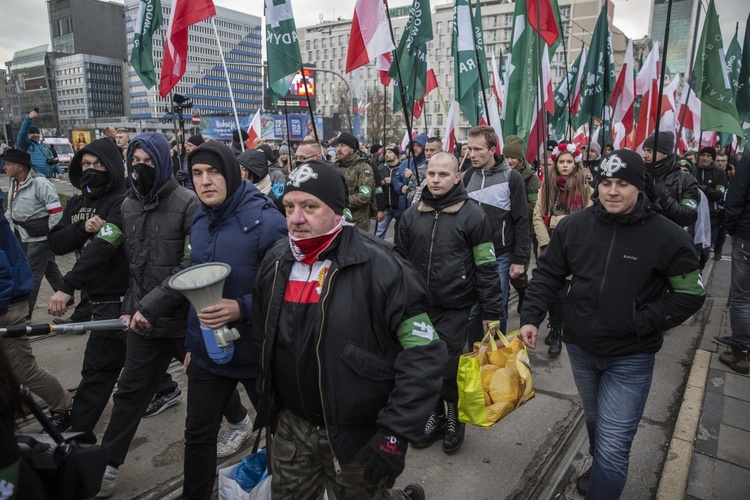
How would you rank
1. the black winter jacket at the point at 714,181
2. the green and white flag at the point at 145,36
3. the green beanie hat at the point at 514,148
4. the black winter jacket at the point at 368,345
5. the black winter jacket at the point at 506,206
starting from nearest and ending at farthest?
the black winter jacket at the point at 368,345, the black winter jacket at the point at 506,206, the green beanie hat at the point at 514,148, the green and white flag at the point at 145,36, the black winter jacket at the point at 714,181

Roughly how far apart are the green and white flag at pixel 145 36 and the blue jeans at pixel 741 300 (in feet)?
25.5

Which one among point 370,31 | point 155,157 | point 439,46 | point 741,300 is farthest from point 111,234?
point 439,46

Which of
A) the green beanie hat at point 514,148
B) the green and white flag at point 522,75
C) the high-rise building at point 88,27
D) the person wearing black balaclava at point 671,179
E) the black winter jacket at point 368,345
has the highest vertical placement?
the high-rise building at point 88,27

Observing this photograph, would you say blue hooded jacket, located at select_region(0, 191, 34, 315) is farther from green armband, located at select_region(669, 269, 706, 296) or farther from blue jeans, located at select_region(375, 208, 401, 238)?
blue jeans, located at select_region(375, 208, 401, 238)

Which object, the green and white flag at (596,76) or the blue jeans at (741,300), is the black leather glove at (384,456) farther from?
the green and white flag at (596,76)

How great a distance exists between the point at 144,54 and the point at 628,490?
25.9 feet

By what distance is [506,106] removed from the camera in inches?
293

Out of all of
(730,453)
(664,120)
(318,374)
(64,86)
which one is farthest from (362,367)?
(64,86)

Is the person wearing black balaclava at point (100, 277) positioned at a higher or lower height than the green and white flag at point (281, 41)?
lower

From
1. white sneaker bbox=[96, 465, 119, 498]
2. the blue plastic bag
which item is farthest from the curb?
white sneaker bbox=[96, 465, 119, 498]

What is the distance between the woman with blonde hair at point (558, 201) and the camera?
5469 millimetres

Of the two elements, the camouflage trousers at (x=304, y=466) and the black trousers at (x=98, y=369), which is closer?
the camouflage trousers at (x=304, y=466)

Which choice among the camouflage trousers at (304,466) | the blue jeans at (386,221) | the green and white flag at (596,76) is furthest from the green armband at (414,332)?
the green and white flag at (596,76)

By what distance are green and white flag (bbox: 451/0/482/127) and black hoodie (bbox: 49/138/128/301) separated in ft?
16.1
